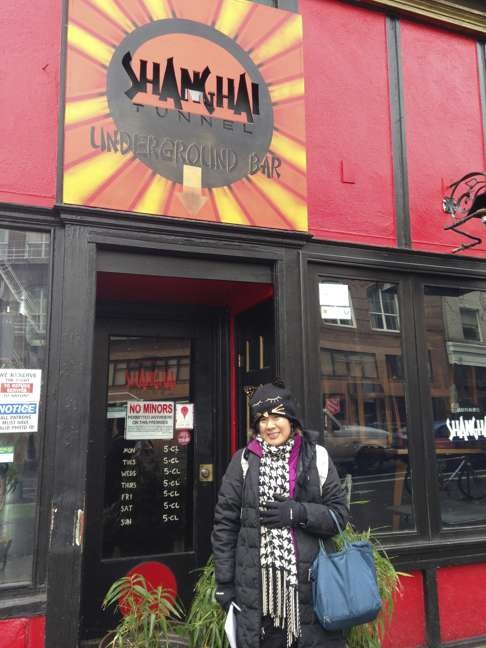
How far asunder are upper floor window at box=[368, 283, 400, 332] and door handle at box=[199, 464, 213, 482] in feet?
5.73

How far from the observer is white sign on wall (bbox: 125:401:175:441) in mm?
4172

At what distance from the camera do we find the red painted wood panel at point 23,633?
2842 mm

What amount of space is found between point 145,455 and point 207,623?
164cm

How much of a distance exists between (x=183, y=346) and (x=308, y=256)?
1360 millimetres

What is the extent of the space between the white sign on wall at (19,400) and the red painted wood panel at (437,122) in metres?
3.06

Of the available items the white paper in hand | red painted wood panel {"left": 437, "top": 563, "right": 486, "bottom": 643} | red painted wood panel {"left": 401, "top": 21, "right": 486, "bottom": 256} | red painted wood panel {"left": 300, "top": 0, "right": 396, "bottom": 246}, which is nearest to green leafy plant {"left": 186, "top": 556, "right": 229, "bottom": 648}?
the white paper in hand

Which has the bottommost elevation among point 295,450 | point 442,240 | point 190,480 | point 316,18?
point 190,480

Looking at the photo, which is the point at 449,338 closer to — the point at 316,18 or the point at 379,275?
the point at 379,275

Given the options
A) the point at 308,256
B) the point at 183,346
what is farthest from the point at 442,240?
the point at 183,346

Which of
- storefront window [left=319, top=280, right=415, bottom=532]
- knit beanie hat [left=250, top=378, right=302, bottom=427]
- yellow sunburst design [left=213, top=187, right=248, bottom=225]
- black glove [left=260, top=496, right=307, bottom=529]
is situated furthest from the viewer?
storefront window [left=319, top=280, right=415, bottom=532]

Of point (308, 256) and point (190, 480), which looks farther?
point (190, 480)

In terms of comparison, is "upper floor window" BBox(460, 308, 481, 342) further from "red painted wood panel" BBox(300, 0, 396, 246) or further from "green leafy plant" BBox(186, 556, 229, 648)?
"green leafy plant" BBox(186, 556, 229, 648)

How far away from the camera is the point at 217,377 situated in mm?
4422

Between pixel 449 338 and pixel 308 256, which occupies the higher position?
pixel 308 256
